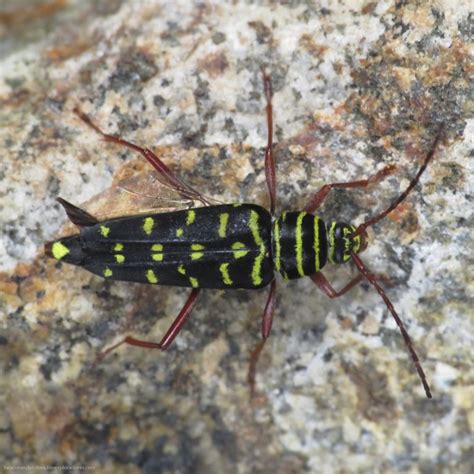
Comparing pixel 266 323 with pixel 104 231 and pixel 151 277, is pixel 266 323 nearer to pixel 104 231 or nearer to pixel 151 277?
pixel 151 277

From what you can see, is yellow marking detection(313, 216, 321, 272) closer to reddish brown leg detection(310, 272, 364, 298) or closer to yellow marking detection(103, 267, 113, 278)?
reddish brown leg detection(310, 272, 364, 298)

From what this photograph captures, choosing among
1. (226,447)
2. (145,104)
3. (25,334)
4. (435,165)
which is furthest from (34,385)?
(435,165)

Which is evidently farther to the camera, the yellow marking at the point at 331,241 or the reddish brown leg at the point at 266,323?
the reddish brown leg at the point at 266,323

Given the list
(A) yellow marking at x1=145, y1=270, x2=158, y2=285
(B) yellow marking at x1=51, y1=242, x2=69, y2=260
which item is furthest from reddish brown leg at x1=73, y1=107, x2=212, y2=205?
(B) yellow marking at x1=51, y1=242, x2=69, y2=260

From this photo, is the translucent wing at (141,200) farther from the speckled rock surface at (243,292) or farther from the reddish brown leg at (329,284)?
the reddish brown leg at (329,284)

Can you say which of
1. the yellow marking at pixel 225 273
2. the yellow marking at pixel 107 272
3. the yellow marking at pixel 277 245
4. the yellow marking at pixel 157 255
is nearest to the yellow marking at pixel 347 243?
the yellow marking at pixel 277 245

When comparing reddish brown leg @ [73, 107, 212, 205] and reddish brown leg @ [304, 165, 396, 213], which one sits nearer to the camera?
reddish brown leg @ [304, 165, 396, 213]
